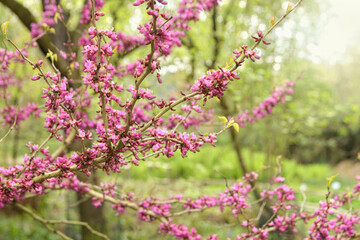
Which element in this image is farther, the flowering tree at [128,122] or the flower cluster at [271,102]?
the flower cluster at [271,102]

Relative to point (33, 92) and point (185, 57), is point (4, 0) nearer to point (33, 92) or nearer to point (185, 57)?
point (185, 57)

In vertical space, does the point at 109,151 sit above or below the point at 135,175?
below

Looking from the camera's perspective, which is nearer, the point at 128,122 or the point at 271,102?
the point at 128,122

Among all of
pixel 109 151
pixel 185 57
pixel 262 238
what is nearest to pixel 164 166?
pixel 185 57

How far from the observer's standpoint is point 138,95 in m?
1.77

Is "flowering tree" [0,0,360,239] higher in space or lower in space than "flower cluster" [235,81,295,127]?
lower

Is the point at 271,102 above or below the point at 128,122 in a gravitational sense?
above

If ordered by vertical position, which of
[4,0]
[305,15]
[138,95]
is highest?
[305,15]

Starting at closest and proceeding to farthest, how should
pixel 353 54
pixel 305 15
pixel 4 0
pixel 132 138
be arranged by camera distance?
pixel 132 138
pixel 4 0
pixel 305 15
pixel 353 54

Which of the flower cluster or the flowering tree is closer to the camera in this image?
the flowering tree

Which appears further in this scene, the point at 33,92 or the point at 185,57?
the point at 33,92

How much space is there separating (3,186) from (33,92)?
26.0ft

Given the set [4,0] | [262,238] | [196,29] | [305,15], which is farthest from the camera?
[196,29]

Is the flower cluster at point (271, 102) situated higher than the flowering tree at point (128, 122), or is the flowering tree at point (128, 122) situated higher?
the flower cluster at point (271, 102)
